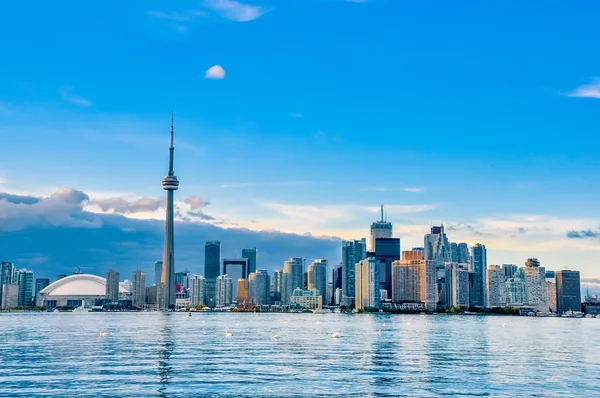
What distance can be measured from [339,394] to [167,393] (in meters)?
12.3

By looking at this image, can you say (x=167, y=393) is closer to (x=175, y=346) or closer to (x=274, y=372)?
(x=274, y=372)

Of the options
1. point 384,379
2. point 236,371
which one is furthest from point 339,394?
point 236,371

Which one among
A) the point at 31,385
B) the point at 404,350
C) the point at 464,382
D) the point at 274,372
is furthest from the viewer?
the point at 404,350

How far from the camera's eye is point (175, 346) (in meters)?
94.9

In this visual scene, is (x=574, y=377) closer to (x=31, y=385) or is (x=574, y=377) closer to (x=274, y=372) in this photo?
(x=274, y=372)

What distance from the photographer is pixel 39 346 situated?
93.4 metres

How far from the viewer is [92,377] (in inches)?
2322

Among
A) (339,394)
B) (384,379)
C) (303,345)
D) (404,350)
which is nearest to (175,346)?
(303,345)

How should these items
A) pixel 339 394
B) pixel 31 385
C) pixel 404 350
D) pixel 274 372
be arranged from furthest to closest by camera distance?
pixel 404 350 < pixel 274 372 < pixel 31 385 < pixel 339 394

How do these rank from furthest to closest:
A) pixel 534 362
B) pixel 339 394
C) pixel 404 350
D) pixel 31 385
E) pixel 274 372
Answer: pixel 404 350 < pixel 534 362 < pixel 274 372 < pixel 31 385 < pixel 339 394

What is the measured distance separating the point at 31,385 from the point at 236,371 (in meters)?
17.5

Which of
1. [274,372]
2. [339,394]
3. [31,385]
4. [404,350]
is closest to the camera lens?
[339,394]

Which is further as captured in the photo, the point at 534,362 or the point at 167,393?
the point at 534,362

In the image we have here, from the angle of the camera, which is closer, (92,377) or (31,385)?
(31,385)
